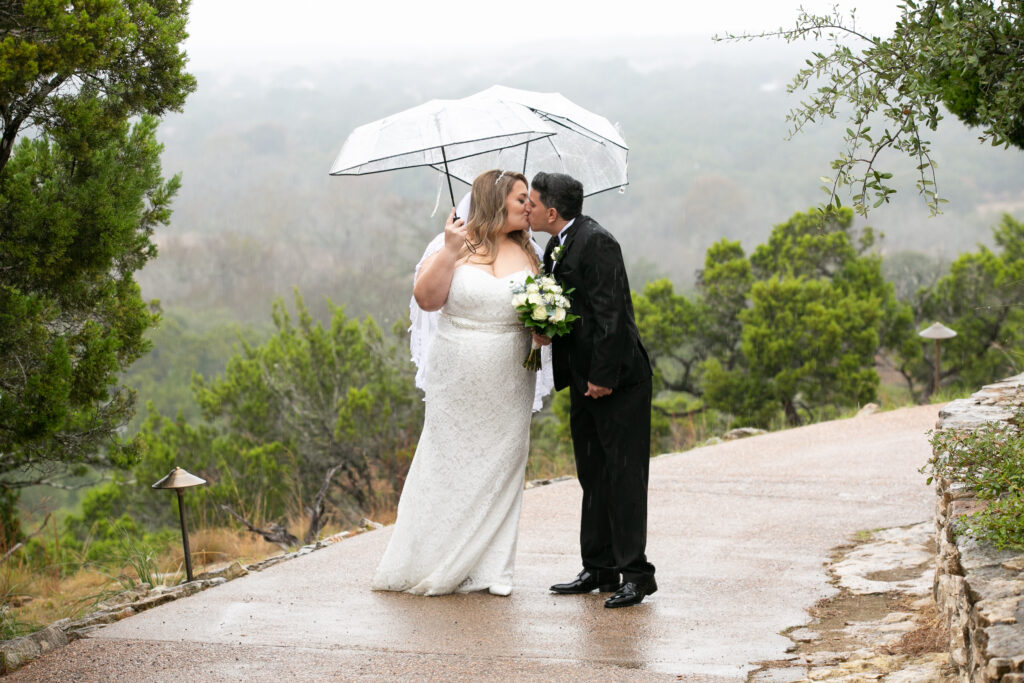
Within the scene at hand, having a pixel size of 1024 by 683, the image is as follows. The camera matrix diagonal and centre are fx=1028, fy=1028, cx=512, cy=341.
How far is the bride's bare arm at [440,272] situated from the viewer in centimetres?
467

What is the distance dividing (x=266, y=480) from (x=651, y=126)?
106 m

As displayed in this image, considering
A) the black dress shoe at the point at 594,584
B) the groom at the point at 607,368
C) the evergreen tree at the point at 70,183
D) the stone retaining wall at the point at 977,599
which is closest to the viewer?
the stone retaining wall at the point at 977,599

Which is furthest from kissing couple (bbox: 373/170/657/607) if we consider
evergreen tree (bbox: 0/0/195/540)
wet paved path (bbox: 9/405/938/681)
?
evergreen tree (bbox: 0/0/195/540)

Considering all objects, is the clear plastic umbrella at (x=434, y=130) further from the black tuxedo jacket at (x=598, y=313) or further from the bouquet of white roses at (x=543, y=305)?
the bouquet of white roses at (x=543, y=305)

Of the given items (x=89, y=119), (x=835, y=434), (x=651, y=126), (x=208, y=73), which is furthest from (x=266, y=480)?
(x=208, y=73)

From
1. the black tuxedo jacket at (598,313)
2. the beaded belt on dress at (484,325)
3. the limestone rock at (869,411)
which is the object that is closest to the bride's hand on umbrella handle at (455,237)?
the beaded belt on dress at (484,325)

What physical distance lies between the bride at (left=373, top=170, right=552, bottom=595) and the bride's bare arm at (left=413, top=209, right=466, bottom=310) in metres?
0.01

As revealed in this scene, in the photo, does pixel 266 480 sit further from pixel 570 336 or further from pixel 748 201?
pixel 748 201

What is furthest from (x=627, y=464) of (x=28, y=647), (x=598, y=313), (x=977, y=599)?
(x=28, y=647)

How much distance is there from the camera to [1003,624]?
9.25 ft

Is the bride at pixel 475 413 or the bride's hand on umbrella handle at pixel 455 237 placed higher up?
the bride's hand on umbrella handle at pixel 455 237

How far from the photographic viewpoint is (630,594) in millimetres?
4645

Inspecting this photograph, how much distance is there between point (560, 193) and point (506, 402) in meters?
1.01

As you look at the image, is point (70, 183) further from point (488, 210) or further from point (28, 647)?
point (28, 647)
